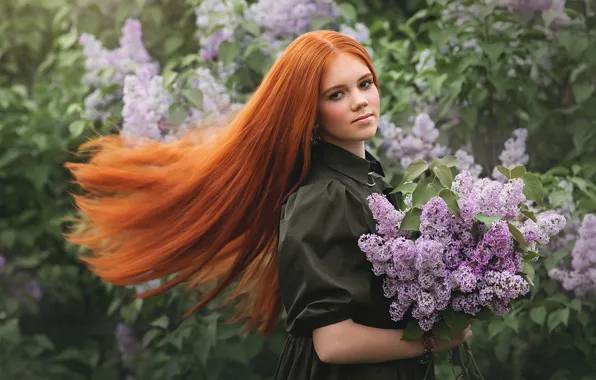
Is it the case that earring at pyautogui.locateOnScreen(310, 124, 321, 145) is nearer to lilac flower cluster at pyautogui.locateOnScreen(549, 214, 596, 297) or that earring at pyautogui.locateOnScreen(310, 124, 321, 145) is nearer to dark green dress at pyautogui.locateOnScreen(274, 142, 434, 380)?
dark green dress at pyautogui.locateOnScreen(274, 142, 434, 380)

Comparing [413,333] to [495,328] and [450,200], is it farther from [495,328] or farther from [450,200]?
[495,328]

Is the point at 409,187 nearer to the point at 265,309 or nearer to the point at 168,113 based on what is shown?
the point at 265,309

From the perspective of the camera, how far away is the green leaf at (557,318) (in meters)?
3.36

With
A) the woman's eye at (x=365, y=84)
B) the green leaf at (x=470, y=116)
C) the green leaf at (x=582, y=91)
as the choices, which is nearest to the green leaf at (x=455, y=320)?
the woman's eye at (x=365, y=84)

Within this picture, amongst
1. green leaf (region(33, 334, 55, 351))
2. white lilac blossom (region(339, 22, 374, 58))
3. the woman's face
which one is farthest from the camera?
green leaf (region(33, 334, 55, 351))

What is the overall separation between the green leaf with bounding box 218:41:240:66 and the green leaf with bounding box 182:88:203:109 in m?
0.20

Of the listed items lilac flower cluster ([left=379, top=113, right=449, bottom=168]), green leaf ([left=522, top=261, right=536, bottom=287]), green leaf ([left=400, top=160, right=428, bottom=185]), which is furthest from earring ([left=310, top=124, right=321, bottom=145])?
lilac flower cluster ([left=379, top=113, right=449, bottom=168])

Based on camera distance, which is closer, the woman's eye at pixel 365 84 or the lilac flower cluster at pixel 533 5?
the woman's eye at pixel 365 84

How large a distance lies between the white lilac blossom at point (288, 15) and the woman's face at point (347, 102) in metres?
1.61

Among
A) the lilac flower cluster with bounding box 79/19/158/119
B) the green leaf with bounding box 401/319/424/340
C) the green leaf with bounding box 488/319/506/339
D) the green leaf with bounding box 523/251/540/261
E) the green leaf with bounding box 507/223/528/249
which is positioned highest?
the green leaf with bounding box 507/223/528/249

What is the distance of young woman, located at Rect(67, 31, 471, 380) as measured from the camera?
7.22 feet

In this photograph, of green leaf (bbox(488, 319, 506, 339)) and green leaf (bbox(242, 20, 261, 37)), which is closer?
green leaf (bbox(488, 319, 506, 339))

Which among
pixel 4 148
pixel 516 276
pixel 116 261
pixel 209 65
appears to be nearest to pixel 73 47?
pixel 4 148

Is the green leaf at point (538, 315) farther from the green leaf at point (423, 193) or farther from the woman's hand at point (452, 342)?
the green leaf at point (423, 193)
